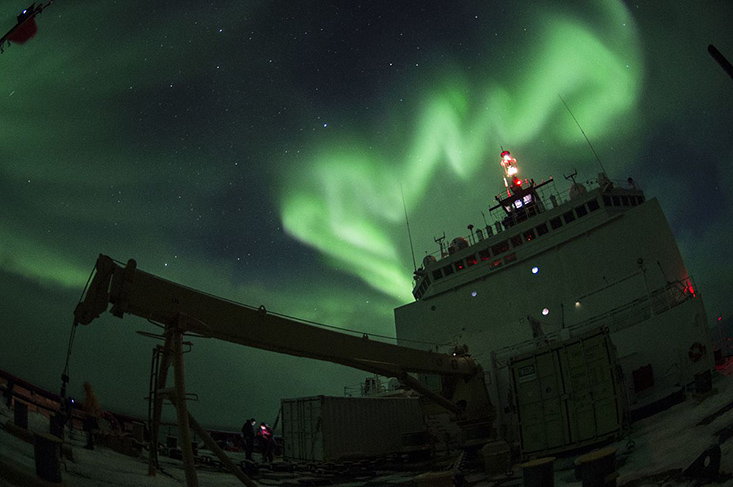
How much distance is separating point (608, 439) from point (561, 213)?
12.5 metres

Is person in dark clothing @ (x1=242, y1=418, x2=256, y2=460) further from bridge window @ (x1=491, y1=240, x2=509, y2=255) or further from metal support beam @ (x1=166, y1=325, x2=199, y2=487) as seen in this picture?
bridge window @ (x1=491, y1=240, x2=509, y2=255)

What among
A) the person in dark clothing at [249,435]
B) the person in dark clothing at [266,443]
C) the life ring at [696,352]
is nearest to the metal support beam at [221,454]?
the person in dark clothing at [249,435]

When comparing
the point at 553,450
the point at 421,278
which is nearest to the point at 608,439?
the point at 553,450

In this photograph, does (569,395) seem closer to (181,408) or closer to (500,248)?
(181,408)

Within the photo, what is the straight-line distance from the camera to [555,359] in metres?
12.6

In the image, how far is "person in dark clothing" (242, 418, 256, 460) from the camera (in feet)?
45.9

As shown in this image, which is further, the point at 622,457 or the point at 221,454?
the point at 622,457

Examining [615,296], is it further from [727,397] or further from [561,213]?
[727,397]

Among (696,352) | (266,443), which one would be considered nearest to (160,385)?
(266,443)

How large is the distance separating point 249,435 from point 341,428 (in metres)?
3.81

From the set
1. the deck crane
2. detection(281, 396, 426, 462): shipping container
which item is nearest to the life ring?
the deck crane

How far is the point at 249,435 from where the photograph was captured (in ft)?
46.8

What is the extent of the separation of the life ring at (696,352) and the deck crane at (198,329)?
850cm

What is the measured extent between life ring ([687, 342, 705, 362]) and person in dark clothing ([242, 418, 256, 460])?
14.5 metres
